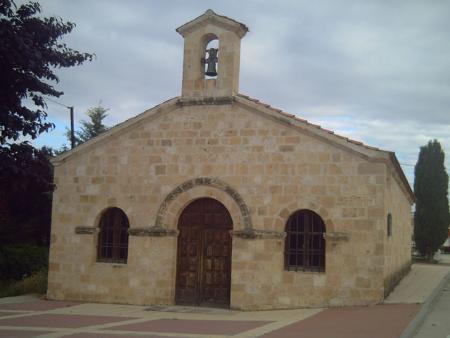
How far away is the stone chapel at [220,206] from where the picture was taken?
12195 millimetres

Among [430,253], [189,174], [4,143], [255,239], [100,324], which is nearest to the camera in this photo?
[4,143]

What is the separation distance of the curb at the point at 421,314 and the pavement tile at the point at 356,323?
8 centimetres

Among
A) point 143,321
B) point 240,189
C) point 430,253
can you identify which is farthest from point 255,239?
point 430,253

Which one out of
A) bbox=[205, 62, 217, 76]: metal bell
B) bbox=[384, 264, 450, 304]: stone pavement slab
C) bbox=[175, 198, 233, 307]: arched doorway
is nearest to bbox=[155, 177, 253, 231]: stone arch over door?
bbox=[175, 198, 233, 307]: arched doorway

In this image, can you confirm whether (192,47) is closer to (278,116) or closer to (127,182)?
(278,116)

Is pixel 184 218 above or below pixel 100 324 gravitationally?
above

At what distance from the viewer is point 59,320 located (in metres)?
10.9

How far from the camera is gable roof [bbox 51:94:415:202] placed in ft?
40.1

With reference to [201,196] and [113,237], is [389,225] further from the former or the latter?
[113,237]

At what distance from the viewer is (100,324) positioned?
10359mm

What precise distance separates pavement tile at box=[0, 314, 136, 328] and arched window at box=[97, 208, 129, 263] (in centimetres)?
274

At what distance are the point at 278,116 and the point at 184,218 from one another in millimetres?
3556

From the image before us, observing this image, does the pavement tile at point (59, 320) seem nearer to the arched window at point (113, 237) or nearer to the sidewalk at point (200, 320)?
the sidewalk at point (200, 320)

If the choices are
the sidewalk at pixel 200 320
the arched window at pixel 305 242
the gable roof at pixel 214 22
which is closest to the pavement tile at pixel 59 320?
the sidewalk at pixel 200 320
